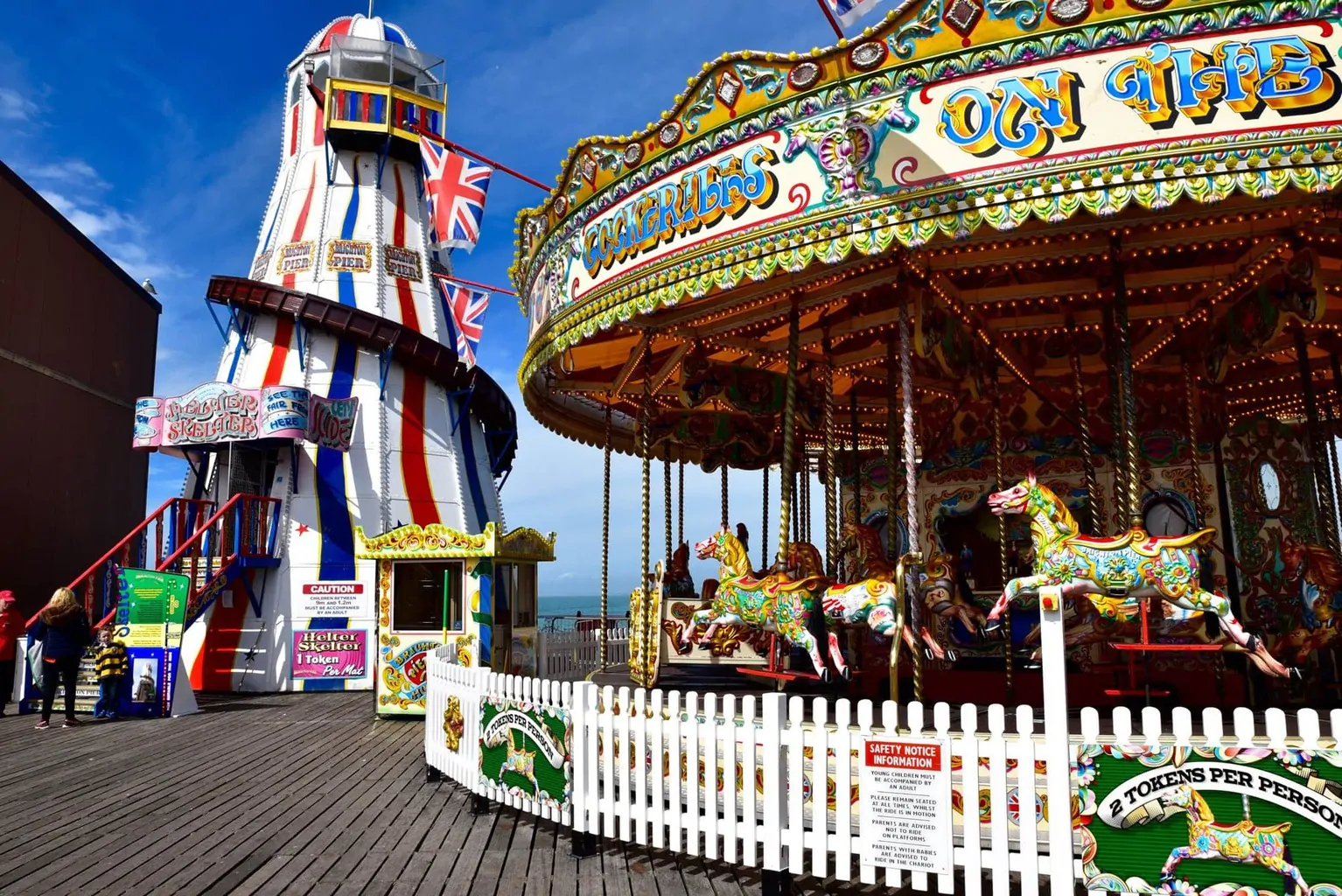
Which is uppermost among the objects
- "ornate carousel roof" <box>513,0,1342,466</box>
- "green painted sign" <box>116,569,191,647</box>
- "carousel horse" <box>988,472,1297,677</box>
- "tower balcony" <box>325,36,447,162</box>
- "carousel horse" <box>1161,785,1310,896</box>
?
"tower balcony" <box>325,36,447,162</box>

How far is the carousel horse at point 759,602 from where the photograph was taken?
775cm

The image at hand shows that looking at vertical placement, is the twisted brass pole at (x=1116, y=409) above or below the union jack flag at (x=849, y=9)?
below

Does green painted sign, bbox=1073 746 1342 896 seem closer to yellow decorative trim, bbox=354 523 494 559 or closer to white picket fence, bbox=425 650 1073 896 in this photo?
white picket fence, bbox=425 650 1073 896

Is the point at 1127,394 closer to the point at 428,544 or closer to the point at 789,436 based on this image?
the point at 789,436

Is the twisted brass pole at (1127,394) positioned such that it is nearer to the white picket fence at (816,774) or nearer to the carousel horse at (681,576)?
the white picket fence at (816,774)

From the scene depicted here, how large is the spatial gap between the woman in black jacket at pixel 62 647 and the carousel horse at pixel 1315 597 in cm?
1359

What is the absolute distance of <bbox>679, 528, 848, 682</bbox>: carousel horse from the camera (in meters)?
7.75

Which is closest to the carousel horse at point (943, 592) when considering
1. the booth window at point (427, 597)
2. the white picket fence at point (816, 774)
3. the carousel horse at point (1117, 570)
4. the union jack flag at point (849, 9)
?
the carousel horse at point (1117, 570)

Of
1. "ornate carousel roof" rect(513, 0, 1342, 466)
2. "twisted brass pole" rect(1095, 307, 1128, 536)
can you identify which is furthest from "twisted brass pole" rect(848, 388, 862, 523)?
"twisted brass pole" rect(1095, 307, 1128, 536)

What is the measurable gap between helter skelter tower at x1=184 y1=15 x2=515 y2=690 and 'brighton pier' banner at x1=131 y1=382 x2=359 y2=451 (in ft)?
2.30

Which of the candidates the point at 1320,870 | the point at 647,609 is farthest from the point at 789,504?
the point at 1320,870

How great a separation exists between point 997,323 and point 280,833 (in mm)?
8853

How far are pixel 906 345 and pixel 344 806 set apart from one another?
5598mm

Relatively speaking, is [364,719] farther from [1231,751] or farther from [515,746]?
[1231,751]
